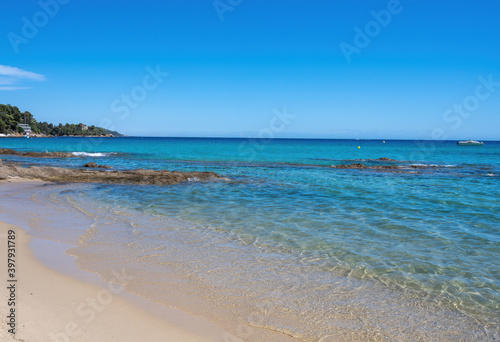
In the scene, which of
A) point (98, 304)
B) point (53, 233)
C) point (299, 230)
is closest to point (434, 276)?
point (299, 230)

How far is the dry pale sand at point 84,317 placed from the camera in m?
4.48

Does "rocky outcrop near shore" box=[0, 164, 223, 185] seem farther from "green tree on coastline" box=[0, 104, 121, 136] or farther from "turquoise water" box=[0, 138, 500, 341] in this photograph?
"green tree on coastline" box=[0, 104, 121, 136]

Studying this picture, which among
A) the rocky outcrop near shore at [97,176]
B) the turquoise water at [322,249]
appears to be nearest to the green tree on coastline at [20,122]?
the rocky outcrop near shore at [97,176]

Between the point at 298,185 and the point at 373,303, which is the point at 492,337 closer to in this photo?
the point at 373,303

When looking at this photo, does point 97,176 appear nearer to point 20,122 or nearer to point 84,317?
point 84,317

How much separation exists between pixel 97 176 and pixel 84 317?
1982 cm

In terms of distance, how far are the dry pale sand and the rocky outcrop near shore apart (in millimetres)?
15686

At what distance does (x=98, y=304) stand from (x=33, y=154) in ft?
153

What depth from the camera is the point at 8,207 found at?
13328mm

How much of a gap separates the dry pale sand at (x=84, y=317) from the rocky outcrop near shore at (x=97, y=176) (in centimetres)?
1569

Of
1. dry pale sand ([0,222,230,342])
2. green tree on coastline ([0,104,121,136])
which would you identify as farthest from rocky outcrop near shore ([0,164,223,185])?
green tree on coastline ([0,104,121,136])

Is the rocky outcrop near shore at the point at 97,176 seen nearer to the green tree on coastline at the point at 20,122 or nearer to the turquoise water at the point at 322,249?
the turquoise water at the point at 322,249

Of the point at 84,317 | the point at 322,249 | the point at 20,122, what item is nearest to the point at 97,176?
the point at 322,249

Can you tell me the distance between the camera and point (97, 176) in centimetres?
2312
